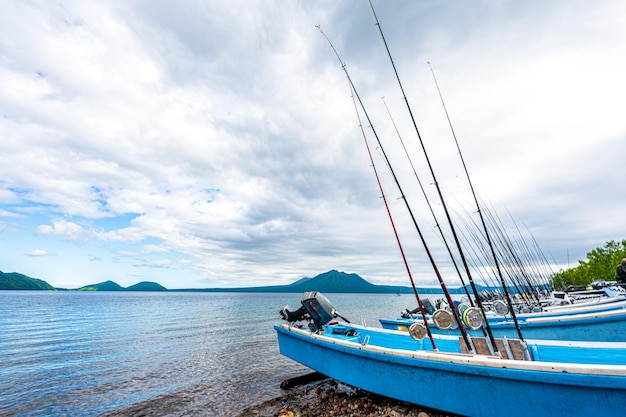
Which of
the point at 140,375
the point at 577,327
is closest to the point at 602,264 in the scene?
the point at 577,327

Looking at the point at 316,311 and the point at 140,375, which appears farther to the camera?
the point at 140,375

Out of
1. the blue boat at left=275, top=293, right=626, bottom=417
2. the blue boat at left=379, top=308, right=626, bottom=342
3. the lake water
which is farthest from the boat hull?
the lake water

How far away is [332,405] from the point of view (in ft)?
25.2

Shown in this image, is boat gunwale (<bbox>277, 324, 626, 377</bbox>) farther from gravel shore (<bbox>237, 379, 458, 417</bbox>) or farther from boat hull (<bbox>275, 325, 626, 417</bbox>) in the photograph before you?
gravel shore (<bbox>237, 379, 458, 417</bbox>)

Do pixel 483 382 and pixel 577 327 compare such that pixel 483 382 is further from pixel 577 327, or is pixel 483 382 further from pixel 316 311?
pixel 577 327

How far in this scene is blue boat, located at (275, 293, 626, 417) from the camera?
11.9ft

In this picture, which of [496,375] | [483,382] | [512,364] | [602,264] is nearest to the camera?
[512,364]

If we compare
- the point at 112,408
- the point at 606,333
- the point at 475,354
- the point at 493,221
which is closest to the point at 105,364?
the point at 112,408

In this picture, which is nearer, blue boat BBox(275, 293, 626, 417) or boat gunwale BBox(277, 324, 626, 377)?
boat gunwale BBox(277, 324, 626, 377)

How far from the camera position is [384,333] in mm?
8945

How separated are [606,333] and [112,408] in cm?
1529

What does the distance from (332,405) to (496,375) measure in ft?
16.2

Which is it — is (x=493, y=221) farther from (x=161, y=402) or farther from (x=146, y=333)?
(x=146, y=333)

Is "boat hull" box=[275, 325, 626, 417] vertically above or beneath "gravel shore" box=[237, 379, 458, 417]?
above
